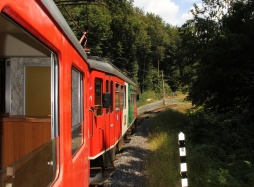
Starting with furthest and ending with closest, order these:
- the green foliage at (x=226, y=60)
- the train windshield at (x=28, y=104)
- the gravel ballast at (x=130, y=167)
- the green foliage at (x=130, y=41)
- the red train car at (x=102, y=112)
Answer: the green foliage at (x=130, y=41) → the green foliage at (x=226, y=60) → the gravel ballast at (x=130, y=167) → the red train car at (x=102, y=112) → the train windshield at (x=28, y=104)

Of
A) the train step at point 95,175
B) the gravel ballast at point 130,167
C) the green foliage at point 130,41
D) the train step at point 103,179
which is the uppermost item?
the green foliage at point 130,41

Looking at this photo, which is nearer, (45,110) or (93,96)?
(45,110)

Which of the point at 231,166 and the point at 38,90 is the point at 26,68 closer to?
the point at 38,90

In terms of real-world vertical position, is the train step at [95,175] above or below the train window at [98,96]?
below

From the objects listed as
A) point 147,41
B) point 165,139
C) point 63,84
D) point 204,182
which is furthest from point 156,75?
point 63,84

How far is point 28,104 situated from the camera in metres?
3.58

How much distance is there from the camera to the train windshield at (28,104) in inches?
93.9

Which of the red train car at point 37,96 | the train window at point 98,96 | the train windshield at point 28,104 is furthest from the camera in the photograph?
the train window at point 98,96

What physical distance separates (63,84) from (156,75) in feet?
236

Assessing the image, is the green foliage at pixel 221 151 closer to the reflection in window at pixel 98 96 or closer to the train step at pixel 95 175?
the train step at pixel 95 175

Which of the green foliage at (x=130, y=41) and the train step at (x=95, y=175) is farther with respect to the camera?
the green foliage at (x=130, y=41)

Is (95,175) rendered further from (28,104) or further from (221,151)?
(221,151)

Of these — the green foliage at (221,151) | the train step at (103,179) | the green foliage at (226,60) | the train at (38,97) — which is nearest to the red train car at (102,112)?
the train step at (103,179)

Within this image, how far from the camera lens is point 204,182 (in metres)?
7.27
